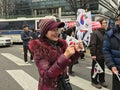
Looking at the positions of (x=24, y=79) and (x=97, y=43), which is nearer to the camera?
(x=97, y=43)

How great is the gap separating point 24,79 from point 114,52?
5261 mm

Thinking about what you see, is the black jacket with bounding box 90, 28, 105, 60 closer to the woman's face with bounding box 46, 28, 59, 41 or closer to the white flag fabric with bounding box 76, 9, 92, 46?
the white flag fabric with bounding box 76, 9, 92, 46

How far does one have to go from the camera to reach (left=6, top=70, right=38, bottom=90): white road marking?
895 cm

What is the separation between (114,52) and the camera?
5.26 meters

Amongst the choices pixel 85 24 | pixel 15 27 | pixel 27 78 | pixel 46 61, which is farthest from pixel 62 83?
pixel 15 27

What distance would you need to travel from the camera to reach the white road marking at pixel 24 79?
29.3 ft

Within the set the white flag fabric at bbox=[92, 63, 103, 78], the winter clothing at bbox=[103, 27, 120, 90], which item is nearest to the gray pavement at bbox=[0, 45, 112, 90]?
the white flag fabric at bbox=[92, 63, 103, 78]

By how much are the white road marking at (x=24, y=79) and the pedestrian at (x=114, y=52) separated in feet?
12.3

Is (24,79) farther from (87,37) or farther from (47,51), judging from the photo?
(47,51)

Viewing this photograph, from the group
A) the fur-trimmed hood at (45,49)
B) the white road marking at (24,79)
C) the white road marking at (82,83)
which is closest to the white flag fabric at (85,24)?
the white road marking at (82,83)

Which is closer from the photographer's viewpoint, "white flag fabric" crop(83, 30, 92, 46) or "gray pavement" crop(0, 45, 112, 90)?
"white flag fabric" crop(83, 30, 92, 46)

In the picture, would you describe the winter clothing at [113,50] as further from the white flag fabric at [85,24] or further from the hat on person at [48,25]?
the white flag fabric at [85,24]

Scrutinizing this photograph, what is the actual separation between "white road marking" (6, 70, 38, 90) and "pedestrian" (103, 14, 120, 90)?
3741mm

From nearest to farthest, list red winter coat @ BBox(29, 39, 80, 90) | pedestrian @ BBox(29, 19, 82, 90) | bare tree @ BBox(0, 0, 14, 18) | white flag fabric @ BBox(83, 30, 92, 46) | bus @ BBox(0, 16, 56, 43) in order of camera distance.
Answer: red winter coat @ BBox(29, 39, 80, 90) < pedestrian @ BBox(29, 19, 82, 90) < white flag fabric @ BBox(83, 30, 92, 46) < bus @ BBox(0, 16, 56, 43) < bare tree @ BBox(0, 0, 14, 18)
